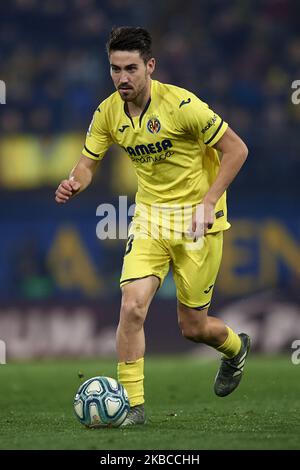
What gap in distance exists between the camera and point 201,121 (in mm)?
7023

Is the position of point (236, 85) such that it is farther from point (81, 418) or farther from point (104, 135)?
point (81, 418)

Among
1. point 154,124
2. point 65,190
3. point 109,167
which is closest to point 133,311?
Answer: point 65,190

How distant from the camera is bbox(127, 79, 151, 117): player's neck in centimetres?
713

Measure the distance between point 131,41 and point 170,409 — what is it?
2.92m

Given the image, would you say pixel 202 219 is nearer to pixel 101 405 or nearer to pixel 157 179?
pixel 157 179

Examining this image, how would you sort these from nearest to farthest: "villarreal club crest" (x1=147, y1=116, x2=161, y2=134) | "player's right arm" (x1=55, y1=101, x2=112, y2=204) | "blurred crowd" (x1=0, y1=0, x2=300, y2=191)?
"villarreal club crest" (x1=147, y1=116, x2=161, y2=134)
"player's right arm" (x1=55, y1=101, x2=112, y2=204)
"blurred crowd" (x1=0, y1=0, x2=300, y2=191)

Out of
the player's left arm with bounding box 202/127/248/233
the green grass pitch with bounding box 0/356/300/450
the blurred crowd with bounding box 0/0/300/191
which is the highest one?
the blurred crowd with bounding box 0/0/300/191

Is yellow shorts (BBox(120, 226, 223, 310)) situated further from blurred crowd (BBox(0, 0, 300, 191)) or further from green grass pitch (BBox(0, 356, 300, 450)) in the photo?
blurred crowd (BBox(0, 0, 300, 191))

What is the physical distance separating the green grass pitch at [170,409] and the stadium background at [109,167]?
1.46 meters

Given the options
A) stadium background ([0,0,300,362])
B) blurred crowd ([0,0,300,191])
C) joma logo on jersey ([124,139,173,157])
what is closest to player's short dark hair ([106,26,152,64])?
joma logo on jersey ([124,139,173,157])

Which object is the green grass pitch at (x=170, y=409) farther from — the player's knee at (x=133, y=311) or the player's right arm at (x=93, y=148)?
the player's right arm at (x=93, y=148)

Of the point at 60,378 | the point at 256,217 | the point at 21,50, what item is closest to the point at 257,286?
the point at 256,217

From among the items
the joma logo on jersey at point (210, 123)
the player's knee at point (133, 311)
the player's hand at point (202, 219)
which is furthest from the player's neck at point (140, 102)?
the player's knee at point (133, 311)

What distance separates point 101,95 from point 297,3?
443cm
